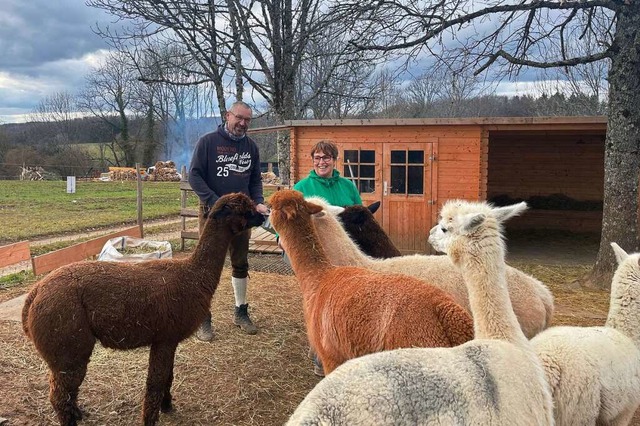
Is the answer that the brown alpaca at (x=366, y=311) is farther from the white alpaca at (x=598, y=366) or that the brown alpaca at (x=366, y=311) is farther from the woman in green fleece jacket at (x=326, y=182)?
the woman in green fleece jacket at (x=326, y=182)

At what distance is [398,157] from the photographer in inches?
383

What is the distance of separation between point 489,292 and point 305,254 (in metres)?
1.34

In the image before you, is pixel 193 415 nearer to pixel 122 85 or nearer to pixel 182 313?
pixel 182 313

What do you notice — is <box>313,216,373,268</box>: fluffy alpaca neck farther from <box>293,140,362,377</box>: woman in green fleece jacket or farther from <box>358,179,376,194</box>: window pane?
<box>358,179,376,194</box>: window pane

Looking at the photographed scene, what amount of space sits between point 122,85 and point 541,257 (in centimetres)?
3901

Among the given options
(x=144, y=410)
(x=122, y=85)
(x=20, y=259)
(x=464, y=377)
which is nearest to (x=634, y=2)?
(x=464, y=377)

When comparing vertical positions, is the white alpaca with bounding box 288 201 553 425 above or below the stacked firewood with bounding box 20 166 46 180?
below

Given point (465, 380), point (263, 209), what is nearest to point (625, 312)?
point (465, 380)

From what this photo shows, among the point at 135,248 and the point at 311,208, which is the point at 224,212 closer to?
the point at 311,208

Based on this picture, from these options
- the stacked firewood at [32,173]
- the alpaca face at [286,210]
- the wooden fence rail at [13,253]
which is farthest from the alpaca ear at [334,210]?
the stacked firewood at [32,173]

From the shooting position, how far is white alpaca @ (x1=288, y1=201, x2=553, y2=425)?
1.35 meters

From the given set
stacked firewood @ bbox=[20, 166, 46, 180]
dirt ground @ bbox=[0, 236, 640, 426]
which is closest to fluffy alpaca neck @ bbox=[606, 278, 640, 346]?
dirt ground @ bbox=[0, 236, 640, 426]

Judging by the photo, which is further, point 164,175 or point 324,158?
point 164,175

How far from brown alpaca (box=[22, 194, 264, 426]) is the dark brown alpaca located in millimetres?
1454
